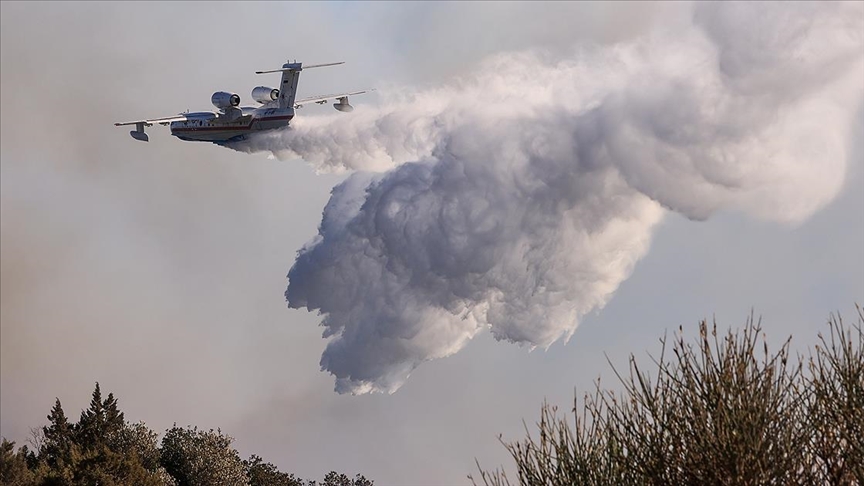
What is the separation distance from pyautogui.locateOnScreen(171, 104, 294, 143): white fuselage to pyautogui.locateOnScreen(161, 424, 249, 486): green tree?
31501mm

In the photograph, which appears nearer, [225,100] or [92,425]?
[225,100]

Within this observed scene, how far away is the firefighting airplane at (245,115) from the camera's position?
9462cm

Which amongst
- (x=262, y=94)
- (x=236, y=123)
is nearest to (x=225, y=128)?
(x=236, y=123)

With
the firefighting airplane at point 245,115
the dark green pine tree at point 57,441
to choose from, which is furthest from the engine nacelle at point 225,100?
the dark green pine tree at point 57,441

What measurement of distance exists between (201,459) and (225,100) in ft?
118

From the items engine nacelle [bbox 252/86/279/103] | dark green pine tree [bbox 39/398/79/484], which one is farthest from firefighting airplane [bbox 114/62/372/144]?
dark green pine tree [bbox 39/398/79/484]

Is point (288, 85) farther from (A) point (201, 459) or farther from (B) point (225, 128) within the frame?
(A) point (201, 459)

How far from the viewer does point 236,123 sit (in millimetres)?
95375

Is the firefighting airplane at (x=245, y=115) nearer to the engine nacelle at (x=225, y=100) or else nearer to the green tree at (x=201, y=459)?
the engine nacelle at (x=225, y=100)

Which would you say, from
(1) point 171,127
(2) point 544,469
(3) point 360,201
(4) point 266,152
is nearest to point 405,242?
(3) point 360,201

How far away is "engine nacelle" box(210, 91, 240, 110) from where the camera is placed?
9556 cm

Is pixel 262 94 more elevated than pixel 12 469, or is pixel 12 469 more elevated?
pixel 262 94

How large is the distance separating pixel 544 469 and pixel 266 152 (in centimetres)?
5841

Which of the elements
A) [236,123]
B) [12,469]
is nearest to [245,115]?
[236,123]
